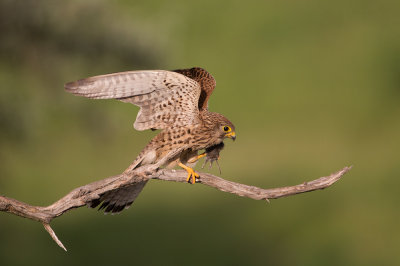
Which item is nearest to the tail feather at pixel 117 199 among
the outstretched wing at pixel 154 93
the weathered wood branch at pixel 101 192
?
the outstretched wing at pixel 154 93

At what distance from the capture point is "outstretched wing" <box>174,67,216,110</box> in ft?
21.3

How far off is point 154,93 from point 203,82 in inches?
26.6

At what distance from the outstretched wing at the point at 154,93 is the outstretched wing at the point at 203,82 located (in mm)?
396

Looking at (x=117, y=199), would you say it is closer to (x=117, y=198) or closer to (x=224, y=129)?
(x=117, y=198)

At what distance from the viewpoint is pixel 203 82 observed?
6.52 metres

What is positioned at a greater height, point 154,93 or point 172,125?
point 154,93

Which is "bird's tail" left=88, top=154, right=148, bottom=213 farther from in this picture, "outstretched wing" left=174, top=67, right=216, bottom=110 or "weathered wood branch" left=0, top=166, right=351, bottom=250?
"outstretched wing" left=174, top=67, right=216, bottom=110

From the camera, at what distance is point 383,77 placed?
61.4ft

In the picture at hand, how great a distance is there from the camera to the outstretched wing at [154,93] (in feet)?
18.1

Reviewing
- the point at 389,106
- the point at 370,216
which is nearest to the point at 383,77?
the point at 389,106

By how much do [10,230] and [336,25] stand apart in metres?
9.38

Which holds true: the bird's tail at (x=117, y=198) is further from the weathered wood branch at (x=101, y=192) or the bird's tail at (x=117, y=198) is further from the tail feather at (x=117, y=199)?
the weathered wood branch at (x=101, y=192)

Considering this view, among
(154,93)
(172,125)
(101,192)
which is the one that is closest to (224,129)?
(172,125)

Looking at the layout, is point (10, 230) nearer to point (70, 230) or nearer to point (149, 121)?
point (70, 230)
